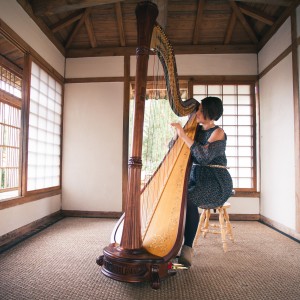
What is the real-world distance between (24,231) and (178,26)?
3.52m

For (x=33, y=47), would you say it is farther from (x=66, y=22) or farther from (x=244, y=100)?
(x=244, y=100)

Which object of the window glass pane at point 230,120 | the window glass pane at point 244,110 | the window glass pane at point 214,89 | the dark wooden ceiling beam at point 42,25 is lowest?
the window glass pane at point 230,120

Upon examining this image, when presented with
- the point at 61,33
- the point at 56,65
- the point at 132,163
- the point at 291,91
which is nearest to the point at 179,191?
the point at 132,163

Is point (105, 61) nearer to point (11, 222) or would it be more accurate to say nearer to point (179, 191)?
point (11, 222)

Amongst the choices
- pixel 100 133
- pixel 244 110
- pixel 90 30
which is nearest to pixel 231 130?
pixel 244 110

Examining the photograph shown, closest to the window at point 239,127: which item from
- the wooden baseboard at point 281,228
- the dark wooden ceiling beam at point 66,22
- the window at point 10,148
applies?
the wooden baseboard at point 281,228

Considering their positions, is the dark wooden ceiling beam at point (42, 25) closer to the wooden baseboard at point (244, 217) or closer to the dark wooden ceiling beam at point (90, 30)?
the dark wooden ceiling beam at point (90, 30)

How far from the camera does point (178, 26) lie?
12.8ft

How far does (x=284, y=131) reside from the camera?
315 centimetres

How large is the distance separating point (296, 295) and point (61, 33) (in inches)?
166

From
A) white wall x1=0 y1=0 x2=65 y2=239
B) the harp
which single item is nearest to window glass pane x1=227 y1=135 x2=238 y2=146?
the harp

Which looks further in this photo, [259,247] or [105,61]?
[105,61]

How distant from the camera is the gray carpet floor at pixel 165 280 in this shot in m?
1.56

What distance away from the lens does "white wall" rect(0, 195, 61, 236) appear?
2.57 m
